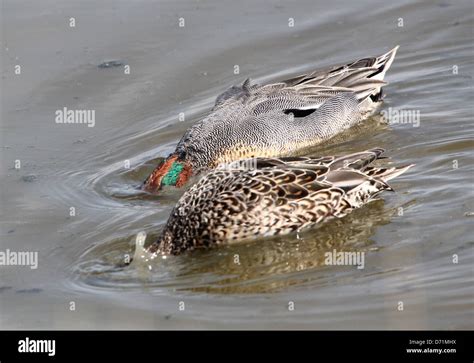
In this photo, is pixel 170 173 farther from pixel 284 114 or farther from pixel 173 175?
pixel 284 114

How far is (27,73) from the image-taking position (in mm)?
13445

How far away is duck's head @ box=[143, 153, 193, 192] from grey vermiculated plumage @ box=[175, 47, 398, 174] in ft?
0.33

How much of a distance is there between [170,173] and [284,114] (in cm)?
164

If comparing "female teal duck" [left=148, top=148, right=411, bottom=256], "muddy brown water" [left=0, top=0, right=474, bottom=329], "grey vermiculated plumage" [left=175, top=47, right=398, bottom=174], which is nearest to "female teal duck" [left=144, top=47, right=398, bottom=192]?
"grey vermiculated plumage" [left=175, top=47, right=398, bottom=174]

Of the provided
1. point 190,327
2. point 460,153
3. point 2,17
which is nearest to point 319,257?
point 190,327

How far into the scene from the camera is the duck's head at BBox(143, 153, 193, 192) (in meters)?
11.3

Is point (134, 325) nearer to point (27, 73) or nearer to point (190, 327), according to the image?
point (190, 327)

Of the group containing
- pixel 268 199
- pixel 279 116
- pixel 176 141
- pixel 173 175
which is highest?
pixel 279 116

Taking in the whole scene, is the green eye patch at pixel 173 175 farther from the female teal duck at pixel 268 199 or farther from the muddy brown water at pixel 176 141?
the female teal duck at pixel 268 199

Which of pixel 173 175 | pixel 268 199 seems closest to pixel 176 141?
pixel 173 175

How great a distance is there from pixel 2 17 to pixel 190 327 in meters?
7.68

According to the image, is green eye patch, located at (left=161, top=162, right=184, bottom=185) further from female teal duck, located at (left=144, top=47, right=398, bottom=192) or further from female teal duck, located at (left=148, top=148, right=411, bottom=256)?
female teal duck, located at (left=148, top=148, right=411, bottom=256)

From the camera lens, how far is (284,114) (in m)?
12.3

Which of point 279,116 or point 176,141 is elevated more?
point 279,116
